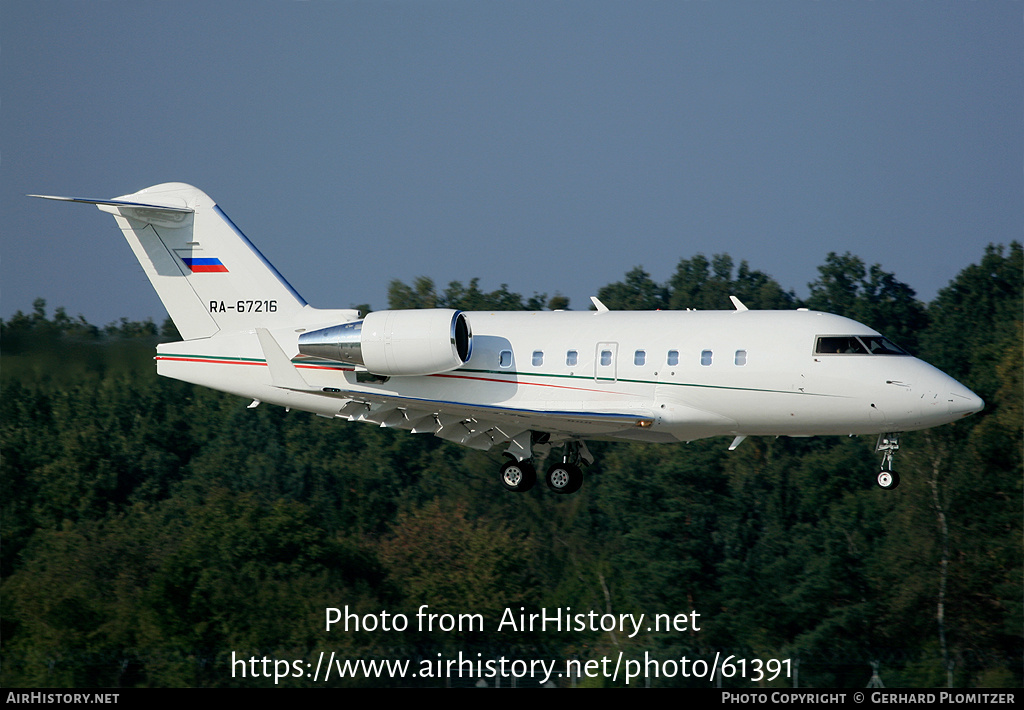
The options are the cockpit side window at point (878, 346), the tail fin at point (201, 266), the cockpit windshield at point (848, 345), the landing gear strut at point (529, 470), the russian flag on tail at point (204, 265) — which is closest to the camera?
the cockpit windshield at point (848, 345)

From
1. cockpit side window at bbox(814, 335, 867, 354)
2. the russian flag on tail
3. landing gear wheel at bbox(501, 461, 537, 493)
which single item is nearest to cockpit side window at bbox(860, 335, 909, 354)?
cockpit side window at bbox(814, 335, 867, 354)

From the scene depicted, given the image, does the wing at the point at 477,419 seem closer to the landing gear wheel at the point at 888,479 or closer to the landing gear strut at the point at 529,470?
the landing gear strut at the point at 529,470

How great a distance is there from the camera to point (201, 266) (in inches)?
1065

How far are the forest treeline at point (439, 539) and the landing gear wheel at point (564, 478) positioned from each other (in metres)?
5.92

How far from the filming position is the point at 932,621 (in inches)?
1479

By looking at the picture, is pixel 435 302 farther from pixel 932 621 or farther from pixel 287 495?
pixel 932 621

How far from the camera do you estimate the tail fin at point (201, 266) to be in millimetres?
26766

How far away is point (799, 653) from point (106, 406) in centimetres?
2363

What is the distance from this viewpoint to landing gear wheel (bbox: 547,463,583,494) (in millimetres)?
25672

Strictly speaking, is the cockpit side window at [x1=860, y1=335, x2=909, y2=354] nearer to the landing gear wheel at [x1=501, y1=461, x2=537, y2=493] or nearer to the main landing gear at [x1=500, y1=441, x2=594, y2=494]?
the main landing gear at [x1=500, y1=441, x2=594, y2=494]

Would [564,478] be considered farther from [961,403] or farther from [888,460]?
[961,403]

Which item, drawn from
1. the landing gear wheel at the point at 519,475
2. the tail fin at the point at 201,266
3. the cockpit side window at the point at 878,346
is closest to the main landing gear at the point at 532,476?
the landing gear wheel at the point at 519,475

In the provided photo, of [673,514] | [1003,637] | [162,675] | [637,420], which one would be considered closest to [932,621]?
[1003,637]

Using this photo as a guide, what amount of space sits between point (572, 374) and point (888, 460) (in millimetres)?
5892
